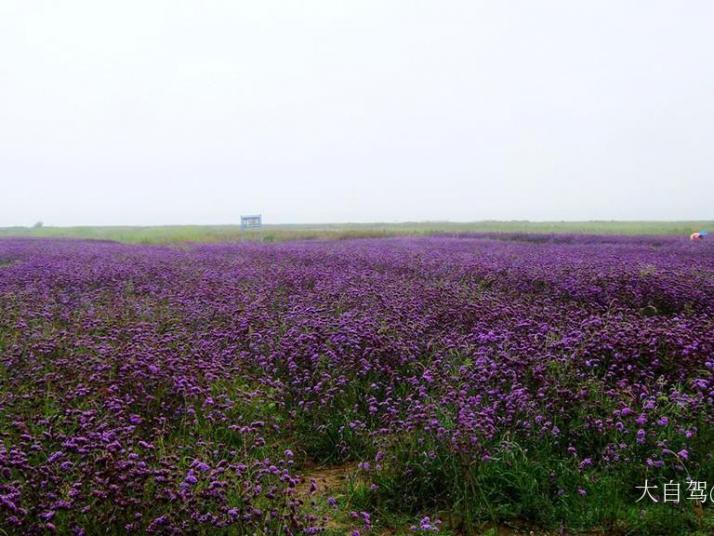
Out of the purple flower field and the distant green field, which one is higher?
the distant green field

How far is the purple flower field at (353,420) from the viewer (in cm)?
250

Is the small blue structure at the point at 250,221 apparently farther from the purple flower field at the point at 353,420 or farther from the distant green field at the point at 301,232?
the purple flower field at the point at 353,420

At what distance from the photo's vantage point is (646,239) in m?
23.8

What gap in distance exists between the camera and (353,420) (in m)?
3.93

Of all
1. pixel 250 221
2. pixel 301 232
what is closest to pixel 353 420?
pixel 301 232

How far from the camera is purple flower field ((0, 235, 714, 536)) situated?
8.21ft

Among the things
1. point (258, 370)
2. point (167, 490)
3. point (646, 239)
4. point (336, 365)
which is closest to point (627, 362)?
point (336, 365)

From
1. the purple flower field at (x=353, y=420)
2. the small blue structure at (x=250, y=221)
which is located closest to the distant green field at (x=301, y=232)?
the small blue structure at (x=250, y=221)

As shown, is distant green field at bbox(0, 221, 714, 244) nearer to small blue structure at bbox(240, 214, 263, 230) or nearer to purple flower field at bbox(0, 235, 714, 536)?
small blue structure at bbox(240, 214, 263, 230)

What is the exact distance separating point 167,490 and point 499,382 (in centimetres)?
242

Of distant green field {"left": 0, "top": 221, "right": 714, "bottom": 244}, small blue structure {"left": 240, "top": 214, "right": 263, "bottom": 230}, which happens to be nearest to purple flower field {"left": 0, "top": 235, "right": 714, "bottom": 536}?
distant green field {"left": 0, "top": 221, "right": 714, "bottom": 244}

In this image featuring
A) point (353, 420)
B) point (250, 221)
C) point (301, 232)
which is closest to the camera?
point (353, 420)

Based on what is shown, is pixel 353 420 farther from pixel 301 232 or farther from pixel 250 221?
pixel 250 221

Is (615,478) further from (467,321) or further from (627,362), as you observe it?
(467,321)
